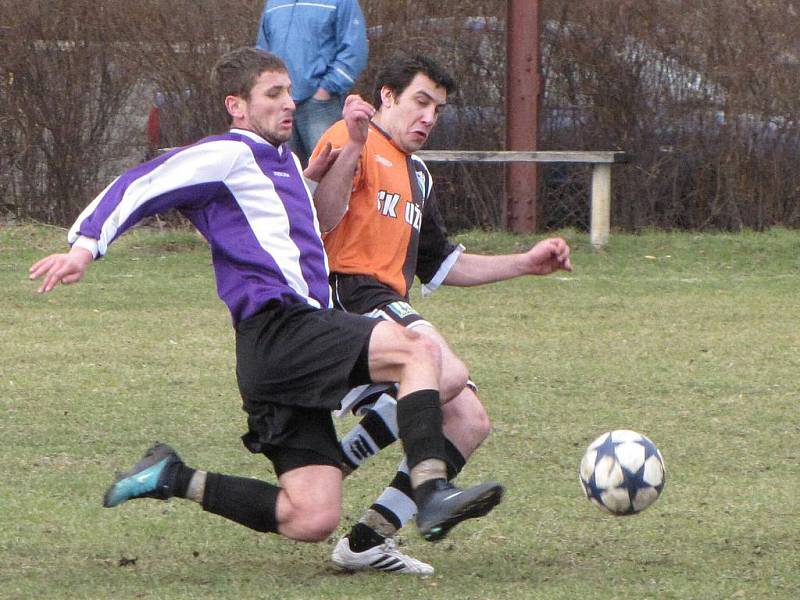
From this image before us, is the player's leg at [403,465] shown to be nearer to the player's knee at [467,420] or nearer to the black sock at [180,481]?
the player's knee at [467,420]

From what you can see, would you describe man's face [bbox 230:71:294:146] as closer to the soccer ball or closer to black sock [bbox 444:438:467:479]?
black sock [bbox 444:438:467:479]

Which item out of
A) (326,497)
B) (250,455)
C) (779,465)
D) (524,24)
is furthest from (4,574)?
(524,24)

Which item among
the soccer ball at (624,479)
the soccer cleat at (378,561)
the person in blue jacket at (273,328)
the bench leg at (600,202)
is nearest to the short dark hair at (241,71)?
the person in blue jacket at (273,328)

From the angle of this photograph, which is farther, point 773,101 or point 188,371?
point 773,101

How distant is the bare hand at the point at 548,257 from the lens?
4.69 m

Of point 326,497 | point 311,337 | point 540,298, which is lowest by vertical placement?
point 540,298

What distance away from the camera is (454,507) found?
12.0ft

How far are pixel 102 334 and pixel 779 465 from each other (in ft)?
13.0

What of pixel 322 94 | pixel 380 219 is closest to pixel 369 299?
pixel 380 219

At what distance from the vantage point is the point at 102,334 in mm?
7918

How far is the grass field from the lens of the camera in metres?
4.17

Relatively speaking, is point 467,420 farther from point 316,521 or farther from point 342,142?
point 342,142

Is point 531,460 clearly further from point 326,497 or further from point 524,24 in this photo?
point 524,24

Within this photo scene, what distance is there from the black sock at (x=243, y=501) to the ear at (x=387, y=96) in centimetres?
137
